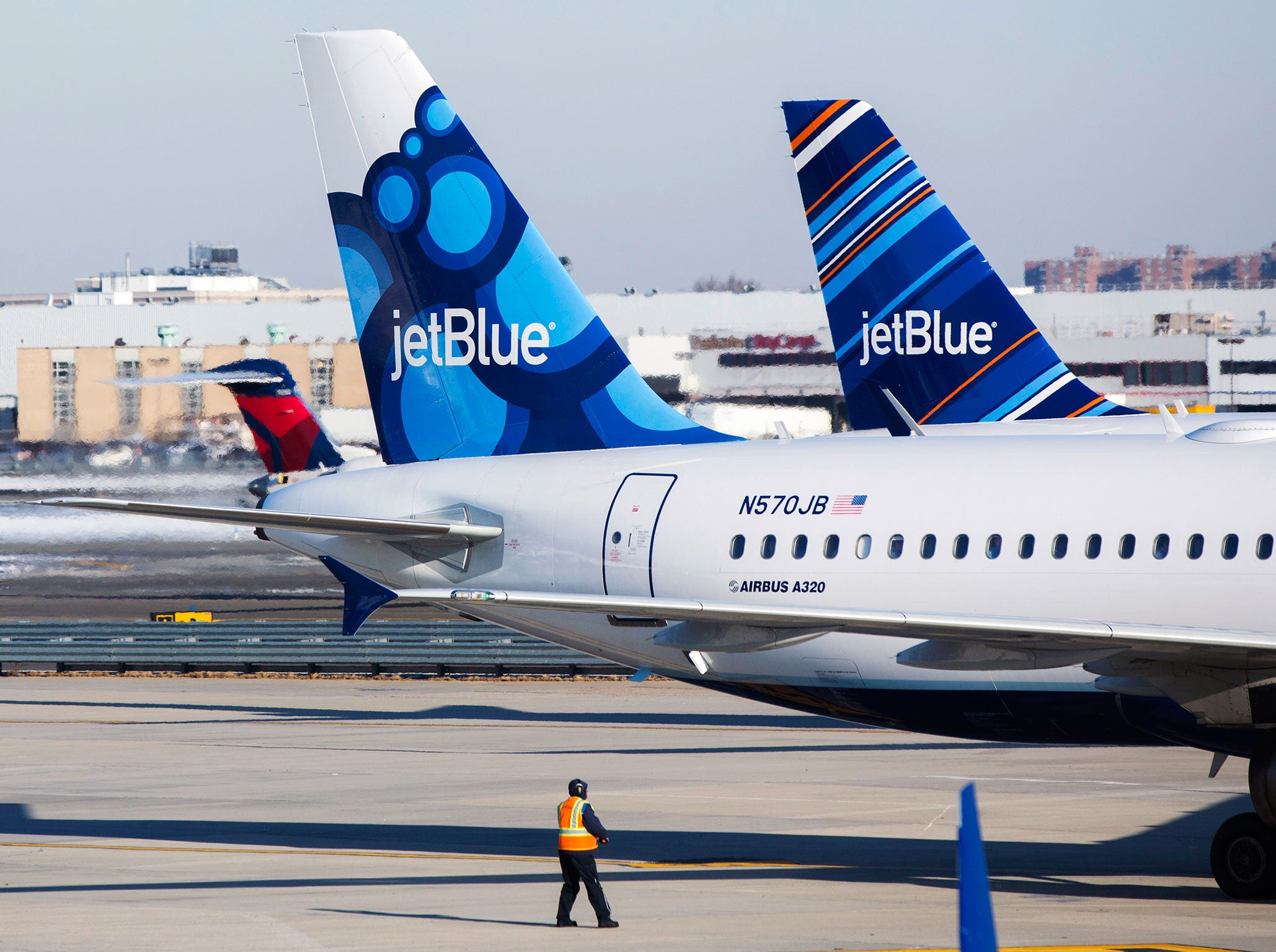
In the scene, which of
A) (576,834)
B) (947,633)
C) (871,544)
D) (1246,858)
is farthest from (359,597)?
(1246,858)

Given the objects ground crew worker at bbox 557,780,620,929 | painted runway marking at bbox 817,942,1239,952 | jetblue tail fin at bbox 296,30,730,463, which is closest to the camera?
painted runway marking at bbox 817,942,1239,952

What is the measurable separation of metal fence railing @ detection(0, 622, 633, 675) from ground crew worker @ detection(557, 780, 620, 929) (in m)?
24.9

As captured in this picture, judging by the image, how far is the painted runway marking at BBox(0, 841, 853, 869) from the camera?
20594 mm

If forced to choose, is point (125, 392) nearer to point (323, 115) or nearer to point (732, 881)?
point (323, 115)

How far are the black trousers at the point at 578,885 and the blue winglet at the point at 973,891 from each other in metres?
11.0

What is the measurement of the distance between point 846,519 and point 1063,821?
18.3 feet

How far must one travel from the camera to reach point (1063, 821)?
76.5 ft

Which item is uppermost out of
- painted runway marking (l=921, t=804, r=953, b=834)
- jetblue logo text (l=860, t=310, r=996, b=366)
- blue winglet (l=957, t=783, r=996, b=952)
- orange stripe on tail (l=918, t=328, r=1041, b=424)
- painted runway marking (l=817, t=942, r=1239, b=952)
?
jetblue logo text (l=860, t=310, r=996, b=366)

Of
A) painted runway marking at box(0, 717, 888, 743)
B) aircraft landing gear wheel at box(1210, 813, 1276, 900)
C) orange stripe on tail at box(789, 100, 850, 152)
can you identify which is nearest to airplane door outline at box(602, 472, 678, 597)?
aircraft landing gear wheel at box(1210, 813, 1276, 900)

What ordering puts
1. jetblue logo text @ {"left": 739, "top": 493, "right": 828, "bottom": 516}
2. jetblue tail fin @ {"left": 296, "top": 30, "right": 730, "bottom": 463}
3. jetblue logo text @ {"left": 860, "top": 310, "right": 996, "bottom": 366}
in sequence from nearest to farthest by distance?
1. jetblue logo text @ {"left": 739, "top": 493, "right": 828, "bottom": 516}
2. jetblue tail fin @ {"left": 296, "top": 30, "right": 730, "bottom": 463}
3. jetblue logo text @ {"left": 860, "top": 310, "right": 996, "bottom": 366}

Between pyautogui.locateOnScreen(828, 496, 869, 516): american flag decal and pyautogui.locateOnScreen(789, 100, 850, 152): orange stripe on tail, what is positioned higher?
pyautogui.locateOnScreen(789, 100, 850, 152): orange stripe on tail

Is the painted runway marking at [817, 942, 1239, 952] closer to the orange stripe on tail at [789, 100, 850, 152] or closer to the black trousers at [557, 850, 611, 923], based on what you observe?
the black trousers at [557, 850, 611, 923]

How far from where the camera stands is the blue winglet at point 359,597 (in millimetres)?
23125

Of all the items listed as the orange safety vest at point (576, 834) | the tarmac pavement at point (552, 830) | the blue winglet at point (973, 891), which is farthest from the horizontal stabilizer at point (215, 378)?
the blue winglet at point (973, 891)
